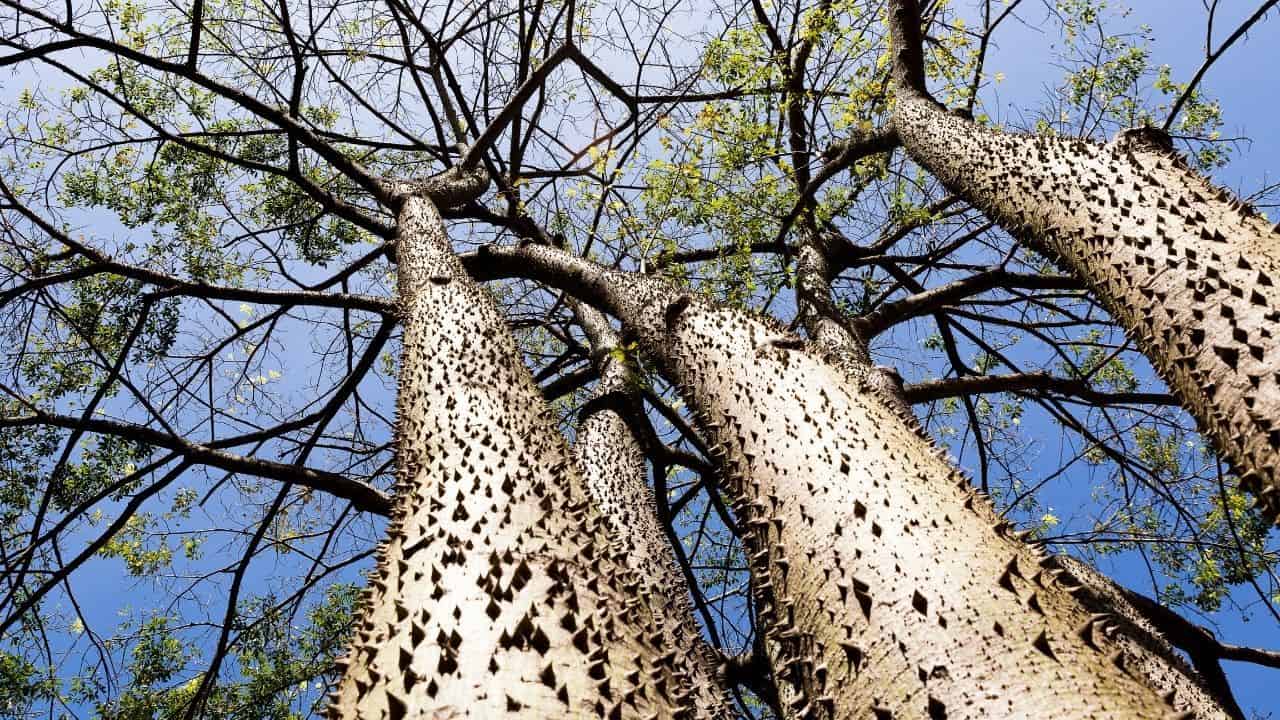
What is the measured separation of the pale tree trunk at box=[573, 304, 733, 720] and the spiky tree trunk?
190cm

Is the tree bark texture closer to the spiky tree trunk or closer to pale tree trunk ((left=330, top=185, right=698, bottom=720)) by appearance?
the spiky tree trunk

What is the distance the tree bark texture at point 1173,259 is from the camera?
1.75m

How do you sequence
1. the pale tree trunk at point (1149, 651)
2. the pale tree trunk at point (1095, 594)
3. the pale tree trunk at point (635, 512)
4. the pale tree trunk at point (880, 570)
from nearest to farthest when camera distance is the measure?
the pale tree trunk at point (880, 570) → the pale tree trunk at point (1095, 594) → the pale tree trunk at point (1149, 651) → the pale tree trunk at point (635, 512)

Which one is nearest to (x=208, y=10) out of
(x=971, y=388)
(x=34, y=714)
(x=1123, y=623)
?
(x=34, y=714)

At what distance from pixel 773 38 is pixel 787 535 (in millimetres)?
5081

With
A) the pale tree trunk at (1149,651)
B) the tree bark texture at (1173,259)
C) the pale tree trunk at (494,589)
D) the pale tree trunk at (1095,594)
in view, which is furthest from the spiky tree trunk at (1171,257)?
the pale tree trunk at (494,589)

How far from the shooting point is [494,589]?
159 cm

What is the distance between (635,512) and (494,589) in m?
2.81

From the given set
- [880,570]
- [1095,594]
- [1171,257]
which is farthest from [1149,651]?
[880,570]

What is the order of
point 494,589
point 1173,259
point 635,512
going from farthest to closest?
1. point 635,512
2. point 1173,259
3. point 494,589

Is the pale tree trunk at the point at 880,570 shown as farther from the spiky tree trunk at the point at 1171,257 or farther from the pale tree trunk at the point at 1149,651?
the pale tree trunk at the point at 1149,651

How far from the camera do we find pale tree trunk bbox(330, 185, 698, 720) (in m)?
1.31

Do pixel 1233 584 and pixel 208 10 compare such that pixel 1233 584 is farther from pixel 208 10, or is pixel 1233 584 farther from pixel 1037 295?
pixel 208 10

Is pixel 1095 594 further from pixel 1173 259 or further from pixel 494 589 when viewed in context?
pixel 494 589
